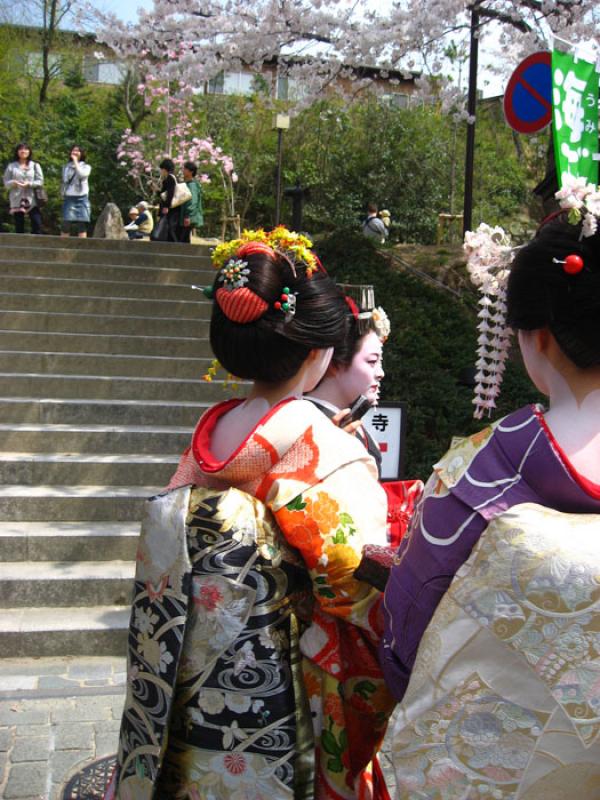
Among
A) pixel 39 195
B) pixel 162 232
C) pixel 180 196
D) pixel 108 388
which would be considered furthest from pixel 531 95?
pixel 39 195

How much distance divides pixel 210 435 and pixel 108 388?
4989mm

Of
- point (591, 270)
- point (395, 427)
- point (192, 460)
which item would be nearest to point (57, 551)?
point (395, 427)

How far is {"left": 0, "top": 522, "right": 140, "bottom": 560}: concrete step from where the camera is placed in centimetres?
523

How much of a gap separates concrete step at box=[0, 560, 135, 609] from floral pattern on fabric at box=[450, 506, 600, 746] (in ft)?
A: 12.5

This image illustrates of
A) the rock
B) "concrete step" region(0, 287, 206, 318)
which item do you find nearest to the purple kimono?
"concrete step" region(0, 287, 206, 318)

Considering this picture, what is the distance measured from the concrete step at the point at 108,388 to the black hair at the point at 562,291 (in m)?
5.38

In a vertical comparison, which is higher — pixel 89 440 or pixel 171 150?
pixel 171 150

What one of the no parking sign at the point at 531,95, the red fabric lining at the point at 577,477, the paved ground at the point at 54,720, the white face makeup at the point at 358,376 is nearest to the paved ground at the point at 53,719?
the paved ground at the point at 54,720

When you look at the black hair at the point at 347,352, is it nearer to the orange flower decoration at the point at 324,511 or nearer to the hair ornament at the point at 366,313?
the hair ornament at the point at 366,313

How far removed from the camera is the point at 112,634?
4.72m

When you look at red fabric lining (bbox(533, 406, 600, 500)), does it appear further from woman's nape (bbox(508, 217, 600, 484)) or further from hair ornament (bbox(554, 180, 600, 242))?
hair ornament (bbox(554, 180, 600, 242))

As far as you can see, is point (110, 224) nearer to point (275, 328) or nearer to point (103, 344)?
point (103, 344)

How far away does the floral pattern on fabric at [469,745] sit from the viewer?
1519mm

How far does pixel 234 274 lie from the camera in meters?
2.26
